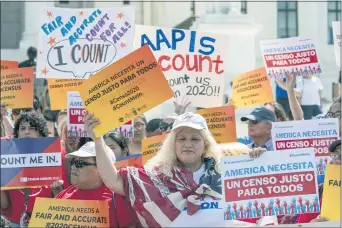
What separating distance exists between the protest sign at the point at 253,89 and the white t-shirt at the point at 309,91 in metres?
6.04

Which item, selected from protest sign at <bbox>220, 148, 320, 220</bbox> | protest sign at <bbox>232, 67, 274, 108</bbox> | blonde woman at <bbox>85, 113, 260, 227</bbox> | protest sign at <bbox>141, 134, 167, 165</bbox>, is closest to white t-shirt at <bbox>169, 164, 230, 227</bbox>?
blonde woman at <bbox>85, 113, 260, 227</bbox>

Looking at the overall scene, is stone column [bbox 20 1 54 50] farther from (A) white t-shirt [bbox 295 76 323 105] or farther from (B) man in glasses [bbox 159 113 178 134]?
(B) man in glasses [bbox 159 113 178 134]

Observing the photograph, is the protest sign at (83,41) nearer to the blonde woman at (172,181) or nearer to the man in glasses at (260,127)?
the man in glasses at (260,127)

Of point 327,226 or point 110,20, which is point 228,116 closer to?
point 110,20

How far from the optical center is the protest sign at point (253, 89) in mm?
11138

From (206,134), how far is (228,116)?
2.08 meters

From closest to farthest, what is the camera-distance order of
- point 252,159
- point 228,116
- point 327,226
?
point 327,226, point 252,159, point 228,116

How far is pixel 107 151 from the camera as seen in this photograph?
22.0ft

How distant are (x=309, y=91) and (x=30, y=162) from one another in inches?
422

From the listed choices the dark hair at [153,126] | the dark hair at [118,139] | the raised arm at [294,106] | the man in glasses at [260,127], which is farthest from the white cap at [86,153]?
the raised arm at [294,106]

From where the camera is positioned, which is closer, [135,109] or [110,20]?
[135,109]

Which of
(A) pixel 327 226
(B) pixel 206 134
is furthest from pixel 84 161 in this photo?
(A) pixel 327 226

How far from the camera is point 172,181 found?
661 centimetres

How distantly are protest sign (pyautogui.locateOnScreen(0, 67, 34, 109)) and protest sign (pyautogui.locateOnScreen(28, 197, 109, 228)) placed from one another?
11.3ft
